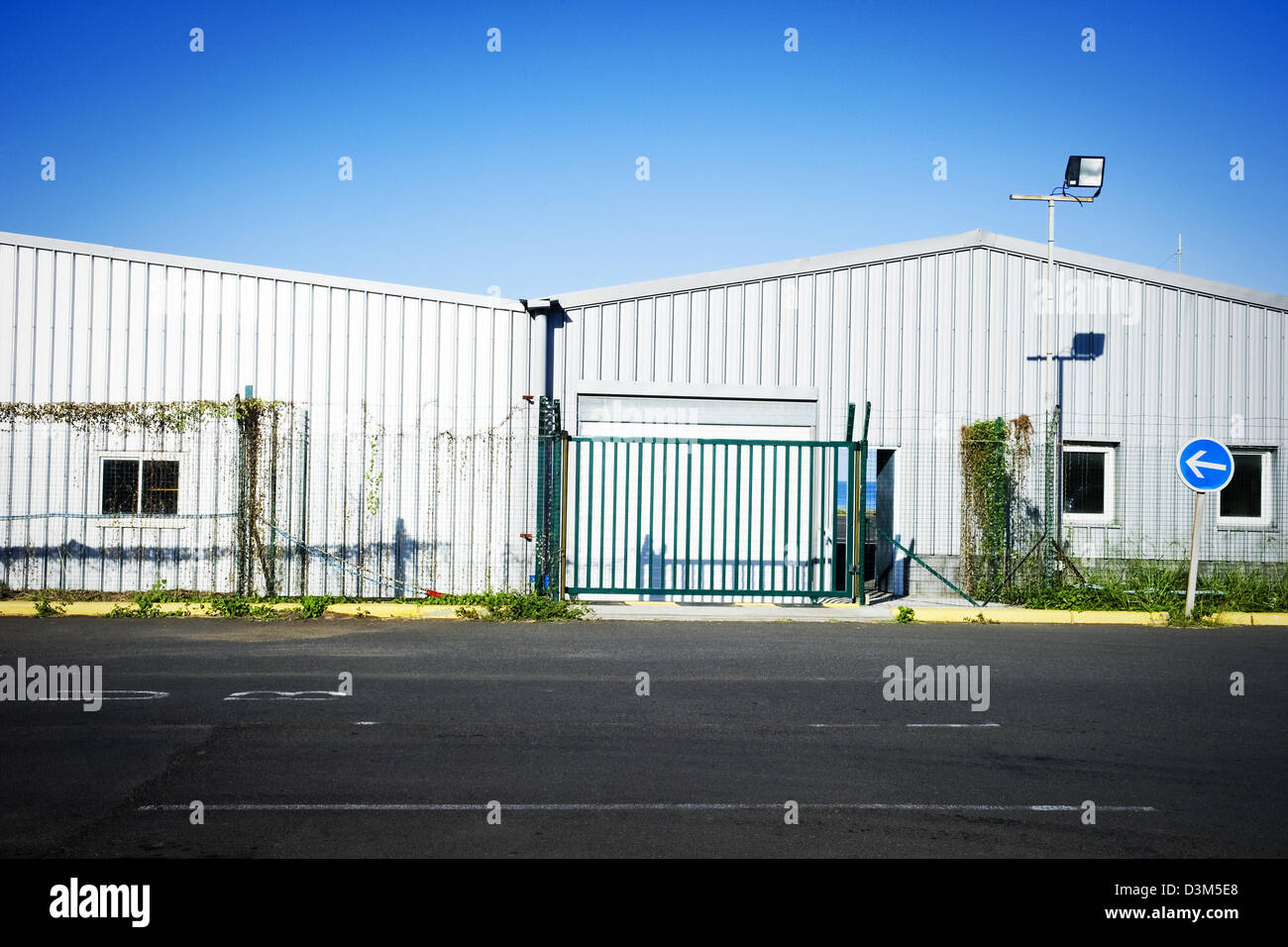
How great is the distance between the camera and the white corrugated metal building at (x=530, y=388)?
A: 47.9 feet

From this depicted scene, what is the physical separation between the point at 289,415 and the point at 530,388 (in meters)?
3.39

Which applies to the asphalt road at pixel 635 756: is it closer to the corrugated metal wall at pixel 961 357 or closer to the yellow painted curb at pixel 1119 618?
the yellow painted curb at pixel 1119 618

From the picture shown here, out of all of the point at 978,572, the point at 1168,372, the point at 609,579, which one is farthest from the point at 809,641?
the point at 1168,372

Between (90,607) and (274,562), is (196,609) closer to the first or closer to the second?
(90,607)

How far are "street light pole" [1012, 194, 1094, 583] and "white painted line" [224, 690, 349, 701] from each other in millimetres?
10899

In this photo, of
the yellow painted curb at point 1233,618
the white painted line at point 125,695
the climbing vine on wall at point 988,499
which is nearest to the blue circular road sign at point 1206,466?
the yellow painted curb at point 1233,618

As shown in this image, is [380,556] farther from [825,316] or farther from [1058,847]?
[1058,847]

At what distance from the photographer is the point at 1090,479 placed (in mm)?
16469

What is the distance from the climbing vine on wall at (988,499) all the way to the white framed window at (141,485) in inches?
456

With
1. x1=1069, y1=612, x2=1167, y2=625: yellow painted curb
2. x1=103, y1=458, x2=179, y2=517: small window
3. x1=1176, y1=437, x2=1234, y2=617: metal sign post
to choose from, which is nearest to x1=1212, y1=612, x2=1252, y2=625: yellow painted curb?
x1=1176, y1=437, x2=1234, y2=617: metal sign post

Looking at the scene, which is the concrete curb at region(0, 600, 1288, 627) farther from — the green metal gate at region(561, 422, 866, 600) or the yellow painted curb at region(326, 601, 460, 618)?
the green metal gate at region(561, 422, 866, 600)
